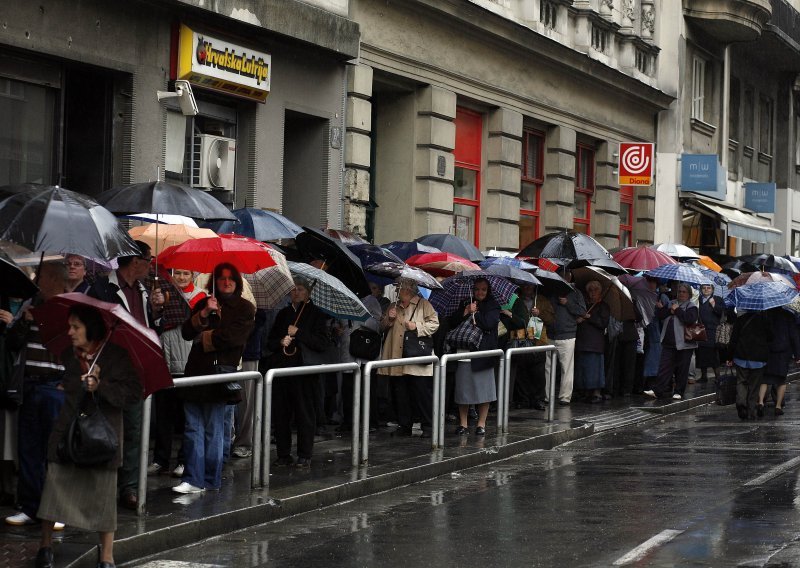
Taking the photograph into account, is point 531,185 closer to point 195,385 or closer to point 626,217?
point 626,217

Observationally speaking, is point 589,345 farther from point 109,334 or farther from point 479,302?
point 109,334

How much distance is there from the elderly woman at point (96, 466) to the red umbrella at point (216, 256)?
135 inches

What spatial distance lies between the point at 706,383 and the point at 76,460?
17.5 metres

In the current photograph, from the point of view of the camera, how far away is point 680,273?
20.0 m

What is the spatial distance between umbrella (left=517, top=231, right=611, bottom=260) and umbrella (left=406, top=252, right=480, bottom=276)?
291 cm

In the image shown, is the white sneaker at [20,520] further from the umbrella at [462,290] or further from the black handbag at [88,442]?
the umbrella at [462,290]

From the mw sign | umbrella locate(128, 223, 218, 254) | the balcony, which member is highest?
the balcony

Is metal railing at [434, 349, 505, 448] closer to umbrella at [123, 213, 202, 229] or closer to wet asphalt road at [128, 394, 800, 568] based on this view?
wet asphalt road at [128, 394, 800, 568]

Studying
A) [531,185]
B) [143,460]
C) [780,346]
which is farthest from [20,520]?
[531,185]

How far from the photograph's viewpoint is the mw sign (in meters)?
30.8

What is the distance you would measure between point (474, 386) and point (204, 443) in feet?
15.4

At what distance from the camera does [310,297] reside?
12219 millimetres

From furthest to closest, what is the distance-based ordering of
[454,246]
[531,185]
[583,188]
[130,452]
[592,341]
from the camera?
[583,188] < [531,185] < [592,341] < [454,246] < [130,452]

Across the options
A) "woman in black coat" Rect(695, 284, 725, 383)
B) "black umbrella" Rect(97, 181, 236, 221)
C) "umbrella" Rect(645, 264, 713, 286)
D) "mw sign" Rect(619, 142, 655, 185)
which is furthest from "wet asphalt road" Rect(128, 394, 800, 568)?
"mw sign" Rect(619, 142, 655, 185)
